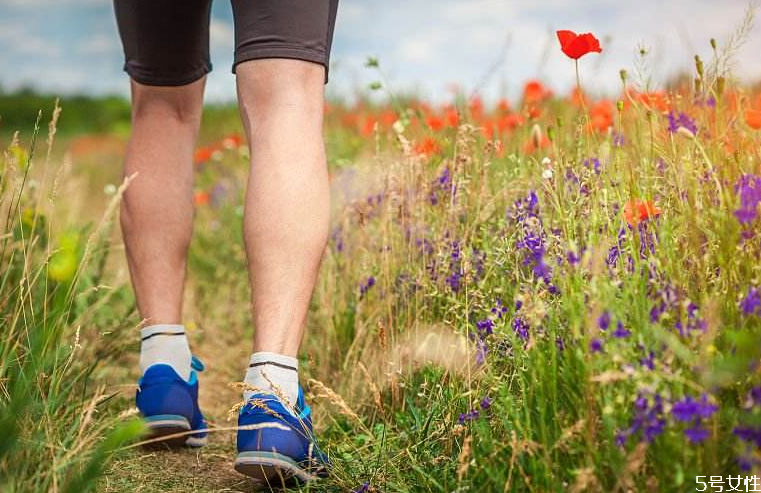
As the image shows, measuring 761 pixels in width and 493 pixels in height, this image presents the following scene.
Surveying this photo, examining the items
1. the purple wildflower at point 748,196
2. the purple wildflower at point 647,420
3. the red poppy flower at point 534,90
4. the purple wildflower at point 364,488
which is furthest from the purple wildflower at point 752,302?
the red poppy flower at point 534,90

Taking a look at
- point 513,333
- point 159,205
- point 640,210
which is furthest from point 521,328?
point 159,205

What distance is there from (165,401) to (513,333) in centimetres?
88

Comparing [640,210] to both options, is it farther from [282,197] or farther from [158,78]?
[158,78]

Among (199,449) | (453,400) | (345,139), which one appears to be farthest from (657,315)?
(345,139)

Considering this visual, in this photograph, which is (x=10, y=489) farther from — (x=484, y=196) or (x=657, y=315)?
(x=484, y=196)

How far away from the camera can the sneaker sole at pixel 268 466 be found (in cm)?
161

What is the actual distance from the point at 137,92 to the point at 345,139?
2602 millimetres

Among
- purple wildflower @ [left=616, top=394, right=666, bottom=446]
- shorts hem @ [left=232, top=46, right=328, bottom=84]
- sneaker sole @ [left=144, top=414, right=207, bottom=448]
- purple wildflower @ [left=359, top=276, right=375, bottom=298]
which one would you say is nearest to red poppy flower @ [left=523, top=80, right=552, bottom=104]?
purple wildflower @ [left=359, top=276, right=375, bottom=298]

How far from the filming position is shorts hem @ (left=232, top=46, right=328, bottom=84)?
1674 mm

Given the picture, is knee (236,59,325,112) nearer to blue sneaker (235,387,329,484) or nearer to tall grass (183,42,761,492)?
tall grass (183,42,761,492)

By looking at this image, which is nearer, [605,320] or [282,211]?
[605,320]

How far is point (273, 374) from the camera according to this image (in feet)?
5.49

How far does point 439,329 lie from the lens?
2.16 m

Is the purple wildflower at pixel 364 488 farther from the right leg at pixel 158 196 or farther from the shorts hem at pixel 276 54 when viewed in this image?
the shorts hem at pixel 276 54
